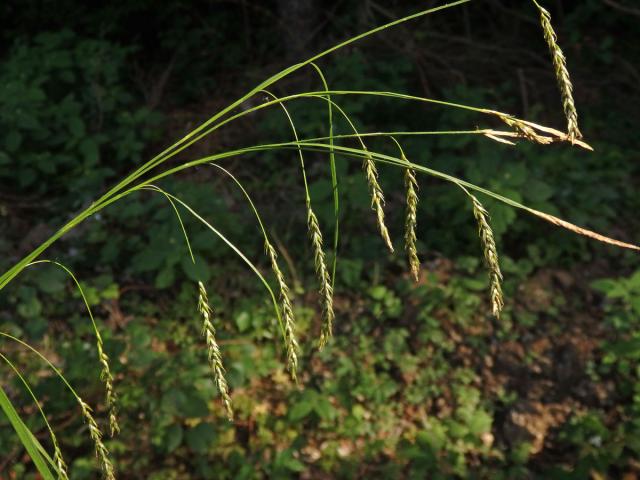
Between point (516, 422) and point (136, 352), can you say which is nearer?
point (136, 352)

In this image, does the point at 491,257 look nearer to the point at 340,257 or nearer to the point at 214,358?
the point at 214,358

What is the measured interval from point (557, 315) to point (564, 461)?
2.98 feet

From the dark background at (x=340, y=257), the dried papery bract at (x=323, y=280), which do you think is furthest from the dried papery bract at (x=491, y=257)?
the dark background at (x=340, y=257)

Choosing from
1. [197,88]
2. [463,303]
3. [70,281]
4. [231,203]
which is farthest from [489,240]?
[197,88]

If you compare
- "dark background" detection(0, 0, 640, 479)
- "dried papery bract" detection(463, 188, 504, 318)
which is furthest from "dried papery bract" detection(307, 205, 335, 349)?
"dark background" detection(0, 0, 640, 479)

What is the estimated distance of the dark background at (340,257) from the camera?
9.93 ft

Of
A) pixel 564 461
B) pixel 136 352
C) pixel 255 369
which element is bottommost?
pixel 564 461

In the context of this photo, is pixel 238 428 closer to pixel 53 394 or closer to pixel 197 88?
pixel 53 394

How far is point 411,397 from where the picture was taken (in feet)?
11.1

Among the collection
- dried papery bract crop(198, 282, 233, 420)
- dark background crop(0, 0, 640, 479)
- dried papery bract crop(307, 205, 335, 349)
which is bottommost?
dark background crop(0, 0, 640, 479)

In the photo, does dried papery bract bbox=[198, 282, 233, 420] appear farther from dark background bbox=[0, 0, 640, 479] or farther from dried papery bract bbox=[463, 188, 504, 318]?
dark background bbox=[0, 0, 640, 479]

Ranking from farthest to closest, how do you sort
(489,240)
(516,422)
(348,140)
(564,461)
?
1. (348,140)
2. (516,422)
3. (564,461)
4. (489,240)

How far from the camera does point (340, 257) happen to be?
415cm

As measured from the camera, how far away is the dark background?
9.93 feet
